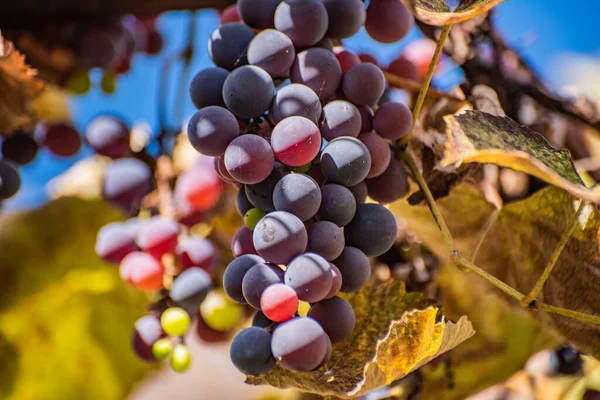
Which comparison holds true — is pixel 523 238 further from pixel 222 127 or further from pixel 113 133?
pixel 113 133

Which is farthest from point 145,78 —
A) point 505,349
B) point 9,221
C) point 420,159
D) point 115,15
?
A: point 505,349

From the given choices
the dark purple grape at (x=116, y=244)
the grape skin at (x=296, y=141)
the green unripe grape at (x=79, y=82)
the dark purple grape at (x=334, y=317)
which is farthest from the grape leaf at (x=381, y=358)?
the green unripe grape at (x=79, y=82)

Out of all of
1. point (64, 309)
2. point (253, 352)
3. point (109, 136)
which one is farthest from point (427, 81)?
point (64, 309)

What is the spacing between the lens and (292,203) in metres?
0.40

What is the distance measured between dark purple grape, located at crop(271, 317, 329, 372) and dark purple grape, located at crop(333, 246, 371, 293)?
0.16 feet

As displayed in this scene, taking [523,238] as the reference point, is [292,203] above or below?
above

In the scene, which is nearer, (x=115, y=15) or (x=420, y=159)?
(x=420, y=159)

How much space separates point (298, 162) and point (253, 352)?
5.0 inches

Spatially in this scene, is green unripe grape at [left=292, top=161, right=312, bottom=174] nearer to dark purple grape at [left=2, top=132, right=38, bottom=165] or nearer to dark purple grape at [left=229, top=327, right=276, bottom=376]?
dark purple grape at [left=229, top=327, right=276, bottom=376]

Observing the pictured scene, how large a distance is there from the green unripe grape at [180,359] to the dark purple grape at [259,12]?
0.97 feet

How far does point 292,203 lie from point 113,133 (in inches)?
13.9

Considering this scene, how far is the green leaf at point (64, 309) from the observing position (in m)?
0.79

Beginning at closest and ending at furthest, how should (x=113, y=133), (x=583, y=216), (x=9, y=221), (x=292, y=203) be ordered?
(x=292, y=203) < (x=583, y=216) < (x=113, y=133) < (x=9, y=221)

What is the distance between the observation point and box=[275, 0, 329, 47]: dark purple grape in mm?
456
